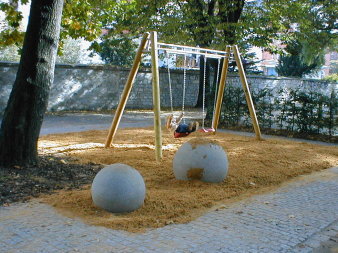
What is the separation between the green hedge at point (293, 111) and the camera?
1260 cm

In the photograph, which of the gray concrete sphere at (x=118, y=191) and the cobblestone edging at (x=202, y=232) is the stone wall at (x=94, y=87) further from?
the cobblestone edging at (x=202, y=232)

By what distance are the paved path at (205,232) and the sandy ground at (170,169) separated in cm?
25

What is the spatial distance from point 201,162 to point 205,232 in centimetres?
201

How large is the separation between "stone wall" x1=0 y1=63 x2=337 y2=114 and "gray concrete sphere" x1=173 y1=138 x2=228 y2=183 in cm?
1259

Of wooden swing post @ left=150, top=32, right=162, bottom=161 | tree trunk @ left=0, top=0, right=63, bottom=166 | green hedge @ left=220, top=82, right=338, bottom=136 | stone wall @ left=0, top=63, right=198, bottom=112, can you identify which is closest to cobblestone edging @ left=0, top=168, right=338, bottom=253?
tree trunk @ left=0, top=0, right=63, bottom=166

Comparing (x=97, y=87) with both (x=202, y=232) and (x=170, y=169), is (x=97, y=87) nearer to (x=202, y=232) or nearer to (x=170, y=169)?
(x=170, y=169)

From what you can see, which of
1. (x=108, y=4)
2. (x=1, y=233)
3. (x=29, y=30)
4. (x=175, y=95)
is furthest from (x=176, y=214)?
(x=175, y=95)

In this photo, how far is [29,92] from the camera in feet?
23.1

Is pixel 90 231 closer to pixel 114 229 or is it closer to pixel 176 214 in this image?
pixel 114 229

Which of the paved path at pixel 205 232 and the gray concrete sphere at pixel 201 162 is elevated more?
the gray concrete sphere at pixel 201 162

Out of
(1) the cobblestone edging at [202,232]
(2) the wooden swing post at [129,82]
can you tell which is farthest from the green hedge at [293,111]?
(1) the cobblestone edging at [202,232]

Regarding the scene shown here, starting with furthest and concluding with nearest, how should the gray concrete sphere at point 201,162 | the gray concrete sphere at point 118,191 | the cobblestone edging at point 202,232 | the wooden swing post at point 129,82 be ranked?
1. the wooden swing post at point 129,82
2. the gray concrete sphere at point 201,162
3. the gray concrete sphere at point 118,191
4. the cobblestone edging at point 202,232

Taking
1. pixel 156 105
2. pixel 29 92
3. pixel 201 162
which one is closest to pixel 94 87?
pixel 156 105

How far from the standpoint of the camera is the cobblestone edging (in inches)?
161
